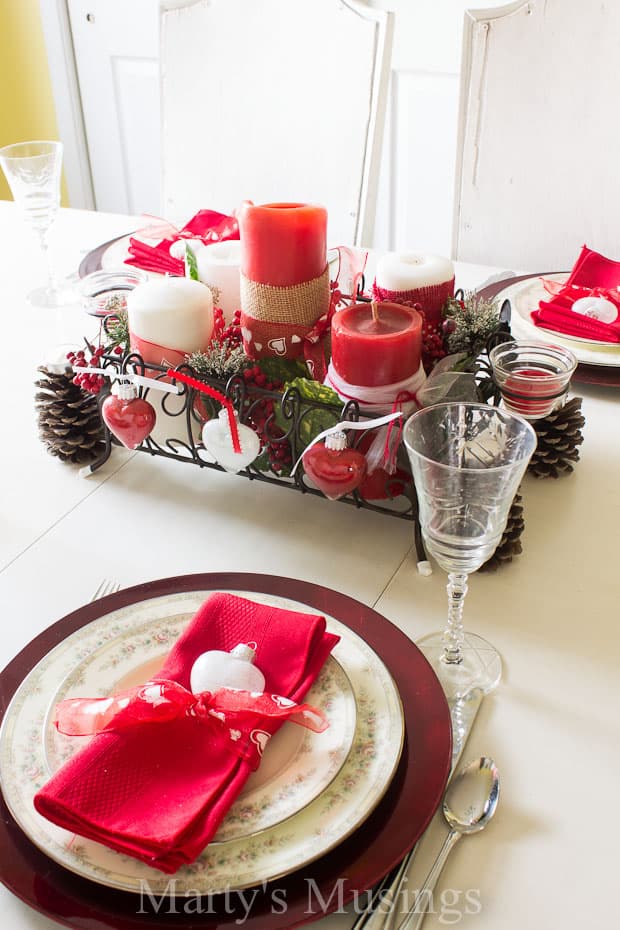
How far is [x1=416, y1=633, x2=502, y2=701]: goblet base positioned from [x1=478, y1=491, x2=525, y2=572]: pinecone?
0.08m

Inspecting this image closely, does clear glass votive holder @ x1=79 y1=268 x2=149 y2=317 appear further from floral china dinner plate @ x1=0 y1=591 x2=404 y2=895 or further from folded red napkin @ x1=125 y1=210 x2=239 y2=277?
floral china dinner plate @ x1=0 y1=591 x2=404 y2=895

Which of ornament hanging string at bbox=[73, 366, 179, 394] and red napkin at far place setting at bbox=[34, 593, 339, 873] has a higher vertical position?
ornament hanging string at bbox=[73, 366, 179, 394]

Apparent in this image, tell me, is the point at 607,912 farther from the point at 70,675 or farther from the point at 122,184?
the point at 122,184

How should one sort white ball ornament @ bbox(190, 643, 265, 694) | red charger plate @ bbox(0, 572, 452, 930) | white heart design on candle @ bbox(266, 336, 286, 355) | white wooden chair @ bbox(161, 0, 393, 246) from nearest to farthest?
red charger plate @ bbox(0, 572, 452, 930), white ball ornament @ bbox(190, 643, 265, 694), white heart design on candle @ bbox(266, 336, 286, 355), white wooden chair @ bbox(161, 0, 393, 246)

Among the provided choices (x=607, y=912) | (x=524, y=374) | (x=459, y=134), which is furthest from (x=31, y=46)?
(x=607, y=912)

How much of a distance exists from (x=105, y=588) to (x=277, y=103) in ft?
3.62

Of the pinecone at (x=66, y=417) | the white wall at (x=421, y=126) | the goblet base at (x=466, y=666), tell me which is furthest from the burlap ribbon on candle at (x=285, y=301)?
the white wall at (x=421, y=126)

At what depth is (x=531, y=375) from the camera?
776 mm

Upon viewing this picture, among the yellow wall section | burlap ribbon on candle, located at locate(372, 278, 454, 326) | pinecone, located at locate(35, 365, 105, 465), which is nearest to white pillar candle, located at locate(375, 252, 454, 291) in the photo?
burlap ribbon on candle, located at locate(372, 278, 454, 326)

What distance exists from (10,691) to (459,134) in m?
1.19

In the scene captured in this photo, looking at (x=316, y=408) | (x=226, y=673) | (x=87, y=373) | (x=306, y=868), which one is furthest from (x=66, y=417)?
(x=306, y=868)

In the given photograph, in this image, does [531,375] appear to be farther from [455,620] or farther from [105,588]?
[105,588]

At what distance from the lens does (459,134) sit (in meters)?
1.42

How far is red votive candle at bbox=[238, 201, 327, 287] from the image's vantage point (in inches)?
29.0
